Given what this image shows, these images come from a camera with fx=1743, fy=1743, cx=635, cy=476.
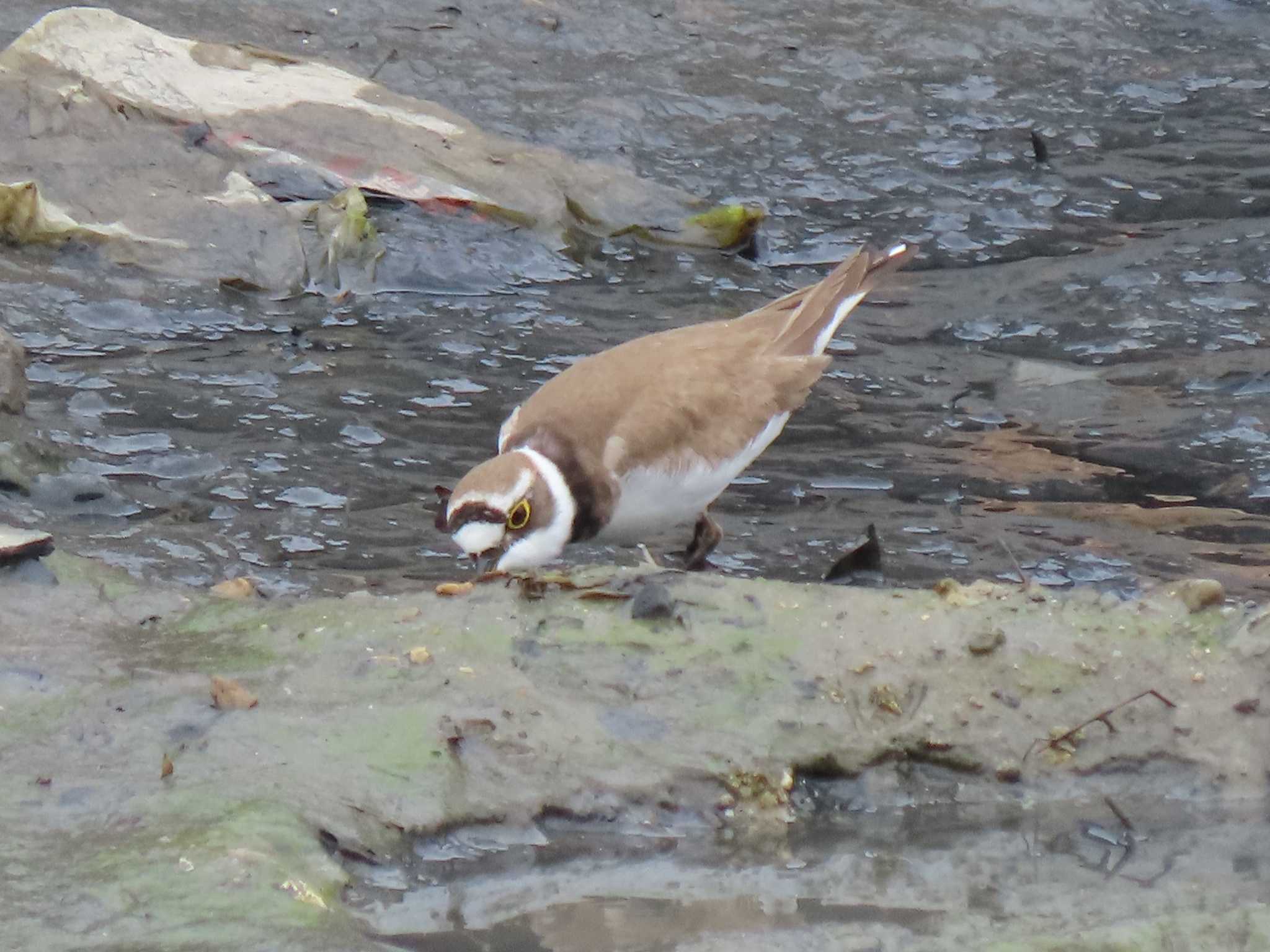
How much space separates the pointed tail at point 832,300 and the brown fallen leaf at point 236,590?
7.56 ft

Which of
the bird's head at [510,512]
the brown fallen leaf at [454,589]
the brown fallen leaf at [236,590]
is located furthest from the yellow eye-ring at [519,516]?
the brown fallen leaf at [236,590]

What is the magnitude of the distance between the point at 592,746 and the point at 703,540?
2.03m

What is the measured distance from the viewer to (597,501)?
5098mm

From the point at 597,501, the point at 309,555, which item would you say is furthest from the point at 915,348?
the point at 309,555

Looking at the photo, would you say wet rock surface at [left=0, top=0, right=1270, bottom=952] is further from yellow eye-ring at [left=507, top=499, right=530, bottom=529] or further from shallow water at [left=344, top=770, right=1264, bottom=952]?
yellow eye-ring at [left=507, top=499, right=530, bottom=529]

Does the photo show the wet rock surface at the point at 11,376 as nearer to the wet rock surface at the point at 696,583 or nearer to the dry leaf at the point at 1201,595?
the wet rock surface at the point at 696,583

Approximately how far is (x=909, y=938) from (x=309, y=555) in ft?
8.85

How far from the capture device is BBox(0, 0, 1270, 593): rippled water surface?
5.53 meters

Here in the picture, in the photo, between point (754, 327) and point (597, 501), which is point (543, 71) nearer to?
point (754, 327)

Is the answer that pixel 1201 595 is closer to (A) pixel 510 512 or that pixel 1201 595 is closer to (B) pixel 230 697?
(A) pixel 510 512

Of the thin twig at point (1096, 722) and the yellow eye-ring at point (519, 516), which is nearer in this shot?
the thin twig at point (1096, 722)

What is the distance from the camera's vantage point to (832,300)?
20.6ft

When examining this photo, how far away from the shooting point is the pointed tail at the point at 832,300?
20.0 feet

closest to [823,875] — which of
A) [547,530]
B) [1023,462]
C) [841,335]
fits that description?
[547,530]
